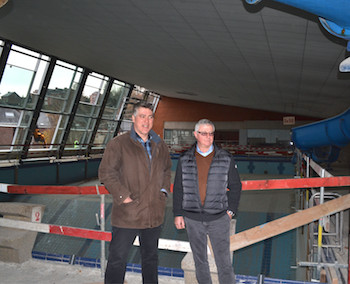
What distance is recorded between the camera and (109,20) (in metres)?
6.41

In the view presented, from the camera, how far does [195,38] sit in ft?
21.2

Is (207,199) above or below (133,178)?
below

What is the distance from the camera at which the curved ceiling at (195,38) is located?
15.4ft

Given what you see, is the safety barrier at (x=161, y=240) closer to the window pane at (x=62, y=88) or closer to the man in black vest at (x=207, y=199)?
the man in black vest at (x=207, y=199)

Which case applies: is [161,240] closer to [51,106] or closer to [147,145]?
[147,145]

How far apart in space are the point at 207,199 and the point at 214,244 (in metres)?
0.35

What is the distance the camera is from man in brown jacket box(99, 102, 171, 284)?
229 centimetres

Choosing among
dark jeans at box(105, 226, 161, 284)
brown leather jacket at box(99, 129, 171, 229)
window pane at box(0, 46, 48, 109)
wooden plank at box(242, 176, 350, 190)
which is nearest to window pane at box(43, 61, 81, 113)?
window pane at box(0, 46, 48, 109)

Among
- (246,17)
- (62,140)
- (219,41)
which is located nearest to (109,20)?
(219,41)

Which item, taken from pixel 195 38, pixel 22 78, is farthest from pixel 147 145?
pixel 22 78

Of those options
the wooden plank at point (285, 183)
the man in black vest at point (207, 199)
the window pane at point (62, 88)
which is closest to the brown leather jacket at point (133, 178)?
the man in black vest at point (207, 199)

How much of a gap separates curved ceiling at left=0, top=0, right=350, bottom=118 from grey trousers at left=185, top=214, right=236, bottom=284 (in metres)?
2.89

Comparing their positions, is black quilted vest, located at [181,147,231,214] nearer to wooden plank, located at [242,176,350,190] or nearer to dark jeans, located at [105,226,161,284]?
dark jeans, located at [105,226,161,284]

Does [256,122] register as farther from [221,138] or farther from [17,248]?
[17,248]
